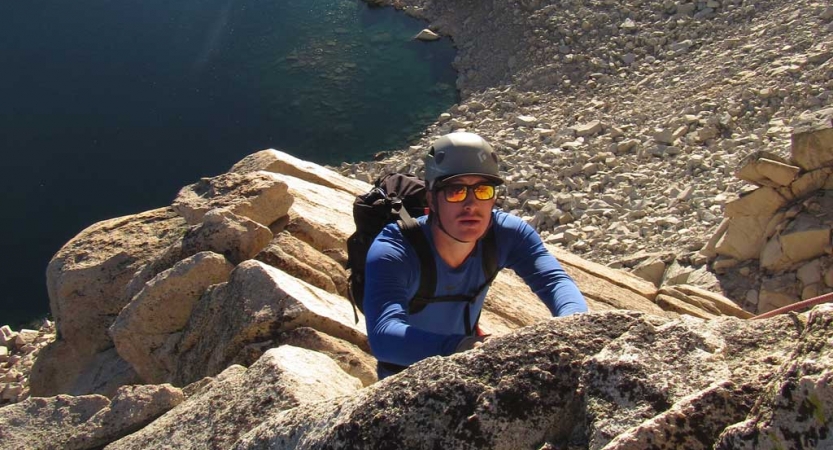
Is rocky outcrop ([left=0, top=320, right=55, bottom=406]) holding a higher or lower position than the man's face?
lower

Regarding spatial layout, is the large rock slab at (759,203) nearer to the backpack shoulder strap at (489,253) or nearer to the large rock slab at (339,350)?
the large rock slab at (339,350)

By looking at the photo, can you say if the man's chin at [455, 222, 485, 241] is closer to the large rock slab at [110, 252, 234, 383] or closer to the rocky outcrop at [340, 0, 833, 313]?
the large rock slab at [110, 252, 234, 383]

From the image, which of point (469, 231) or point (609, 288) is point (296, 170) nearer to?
point (609, 288)

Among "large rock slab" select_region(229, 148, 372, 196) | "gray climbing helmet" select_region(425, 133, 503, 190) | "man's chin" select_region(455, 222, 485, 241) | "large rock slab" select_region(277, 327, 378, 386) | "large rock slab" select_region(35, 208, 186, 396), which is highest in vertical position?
"gray climbing helmet" select_region(425, 133, 503, 190)

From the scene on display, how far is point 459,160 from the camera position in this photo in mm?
4590

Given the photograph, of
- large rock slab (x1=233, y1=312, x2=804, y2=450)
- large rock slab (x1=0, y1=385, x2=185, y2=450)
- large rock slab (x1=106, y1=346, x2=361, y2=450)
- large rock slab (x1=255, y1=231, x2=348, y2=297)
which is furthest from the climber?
large rock slab (x1=255, y1=231, x2=348, y2=297)

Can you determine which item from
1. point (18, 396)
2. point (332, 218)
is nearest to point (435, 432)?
point (332, 218)

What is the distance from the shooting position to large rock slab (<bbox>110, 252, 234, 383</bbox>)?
758cm

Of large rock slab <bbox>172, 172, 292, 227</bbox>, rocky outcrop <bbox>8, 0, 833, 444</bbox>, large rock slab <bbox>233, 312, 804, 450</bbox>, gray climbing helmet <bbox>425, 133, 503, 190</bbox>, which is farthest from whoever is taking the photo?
large rock slab <bbox>172, 172, 292, 227</bbox>

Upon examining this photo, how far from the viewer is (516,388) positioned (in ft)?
10.0

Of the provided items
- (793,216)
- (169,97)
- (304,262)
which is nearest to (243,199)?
(304,262)

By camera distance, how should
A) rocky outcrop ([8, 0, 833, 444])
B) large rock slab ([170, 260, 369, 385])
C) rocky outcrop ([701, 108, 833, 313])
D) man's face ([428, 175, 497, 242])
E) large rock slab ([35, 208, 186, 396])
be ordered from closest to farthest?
rocky outcrop ([8, 0, 833, 444]), man's face ([428, 175, 497, 242]), large rock slab ([170, 260, 369, 385]), large rock slab ([35, 208, 186, 396]), rocky outcrop ([701, 108, 833, 313])

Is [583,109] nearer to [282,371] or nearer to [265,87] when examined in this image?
[265,87]

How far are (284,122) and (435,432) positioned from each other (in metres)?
24.4
